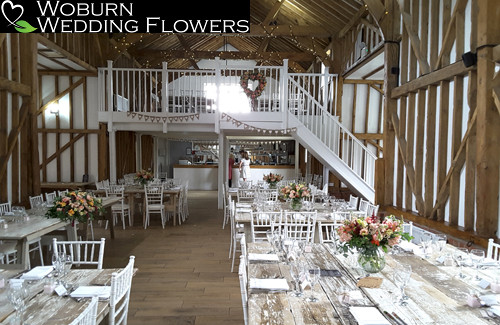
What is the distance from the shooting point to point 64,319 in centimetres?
205

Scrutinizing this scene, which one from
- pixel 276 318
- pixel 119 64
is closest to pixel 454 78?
pixel 276 318

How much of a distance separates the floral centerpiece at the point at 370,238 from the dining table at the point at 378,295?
0.10 metres

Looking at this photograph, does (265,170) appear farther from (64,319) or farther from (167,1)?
(64,319)

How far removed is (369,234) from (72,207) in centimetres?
390

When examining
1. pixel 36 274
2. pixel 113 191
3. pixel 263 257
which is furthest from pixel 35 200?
pixel 263 257

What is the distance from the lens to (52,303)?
7.43 ft

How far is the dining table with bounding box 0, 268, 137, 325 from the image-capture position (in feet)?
6.75

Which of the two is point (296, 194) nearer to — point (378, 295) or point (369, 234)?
point (369, 234)

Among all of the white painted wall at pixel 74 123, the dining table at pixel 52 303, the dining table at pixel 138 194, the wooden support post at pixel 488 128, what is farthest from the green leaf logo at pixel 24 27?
the wooden support post at pixel 488 128

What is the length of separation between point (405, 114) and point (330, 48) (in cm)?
561

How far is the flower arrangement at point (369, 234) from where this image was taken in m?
2.64

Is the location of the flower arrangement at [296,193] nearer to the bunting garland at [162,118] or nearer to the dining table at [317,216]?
the dining table at [317,216]

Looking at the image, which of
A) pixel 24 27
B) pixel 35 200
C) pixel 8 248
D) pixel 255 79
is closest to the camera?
pixel 8 248

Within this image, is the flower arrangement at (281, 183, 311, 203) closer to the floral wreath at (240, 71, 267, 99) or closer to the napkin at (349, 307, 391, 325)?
the napkin at (349, 307, 391, 325)
